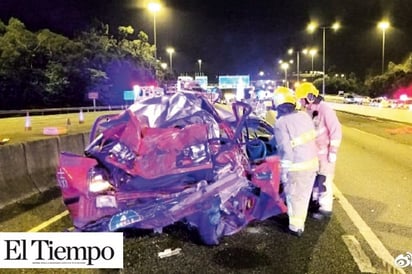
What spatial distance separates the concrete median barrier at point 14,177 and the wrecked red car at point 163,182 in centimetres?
288

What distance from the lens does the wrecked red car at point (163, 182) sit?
5.36 meters

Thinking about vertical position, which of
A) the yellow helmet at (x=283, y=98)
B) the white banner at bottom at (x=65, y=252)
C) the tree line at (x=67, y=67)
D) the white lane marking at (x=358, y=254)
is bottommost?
the white lane marking at (x=358, y=254)

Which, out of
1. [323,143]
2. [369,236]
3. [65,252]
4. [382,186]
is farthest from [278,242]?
[382,186]

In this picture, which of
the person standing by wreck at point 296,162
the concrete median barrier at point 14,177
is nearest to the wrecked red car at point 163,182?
Answer: the person standing by wreck at point 296,162

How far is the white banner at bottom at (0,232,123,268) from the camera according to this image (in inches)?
188

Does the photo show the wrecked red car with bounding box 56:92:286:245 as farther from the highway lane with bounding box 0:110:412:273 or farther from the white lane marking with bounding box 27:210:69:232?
the white lane marking with bounding box 27:210:69:232

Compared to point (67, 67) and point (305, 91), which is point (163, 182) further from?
point (67, 67)

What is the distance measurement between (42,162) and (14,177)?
3.16ft

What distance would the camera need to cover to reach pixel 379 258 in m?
5.15

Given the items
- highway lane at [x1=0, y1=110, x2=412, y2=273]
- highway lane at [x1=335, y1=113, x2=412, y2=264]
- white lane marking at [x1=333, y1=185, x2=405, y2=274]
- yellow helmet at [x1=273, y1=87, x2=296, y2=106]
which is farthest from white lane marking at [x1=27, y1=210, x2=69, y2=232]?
highway lane at [x1=335, y1=113, x2=412, y2=264]

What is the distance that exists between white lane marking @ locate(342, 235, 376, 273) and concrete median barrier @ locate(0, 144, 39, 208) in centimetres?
502

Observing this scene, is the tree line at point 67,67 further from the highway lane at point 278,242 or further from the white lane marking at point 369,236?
the white lane marking at point 369,236

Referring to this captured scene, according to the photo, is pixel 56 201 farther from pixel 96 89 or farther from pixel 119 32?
pixel 119 32

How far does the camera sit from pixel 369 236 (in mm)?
5934
